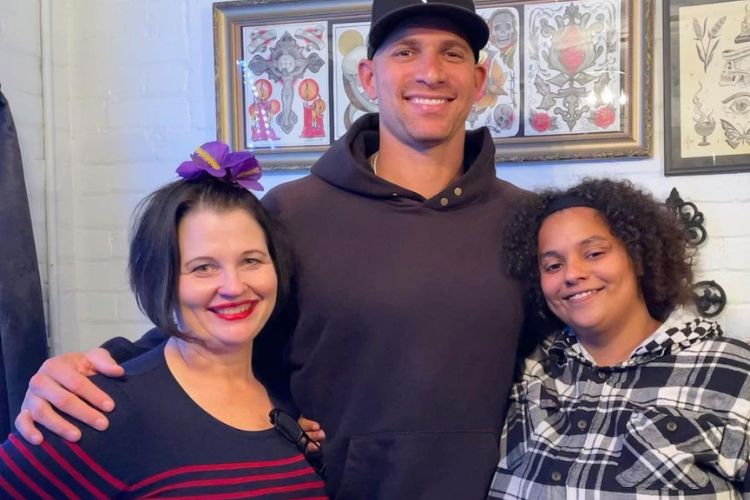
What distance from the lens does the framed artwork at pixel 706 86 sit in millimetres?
1896

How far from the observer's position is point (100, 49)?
2311 millimetres

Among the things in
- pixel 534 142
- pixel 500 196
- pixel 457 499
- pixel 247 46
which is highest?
pixel 247 46

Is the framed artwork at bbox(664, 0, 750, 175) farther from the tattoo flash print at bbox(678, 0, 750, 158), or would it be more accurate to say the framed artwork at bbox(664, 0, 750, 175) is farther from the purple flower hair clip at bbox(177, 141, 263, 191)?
the purple flower hair clip at bbox(177, 141, 263, 191)

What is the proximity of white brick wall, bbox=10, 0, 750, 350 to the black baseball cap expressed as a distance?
0.67 m

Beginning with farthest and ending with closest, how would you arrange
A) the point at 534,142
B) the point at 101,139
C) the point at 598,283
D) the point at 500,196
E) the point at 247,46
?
1. the point at 101,139
2. the point at 247,46
3. the point at 534,142
4. the point at 500,196
5. the point at 598,283

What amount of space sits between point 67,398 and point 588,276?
0.91 metres

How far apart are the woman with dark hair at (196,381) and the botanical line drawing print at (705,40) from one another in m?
1.19

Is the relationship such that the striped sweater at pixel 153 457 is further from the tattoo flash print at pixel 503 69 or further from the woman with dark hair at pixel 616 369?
the tattoo flash print at pixel 503 69

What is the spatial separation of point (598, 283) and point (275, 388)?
66cm

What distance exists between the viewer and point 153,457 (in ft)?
3.86

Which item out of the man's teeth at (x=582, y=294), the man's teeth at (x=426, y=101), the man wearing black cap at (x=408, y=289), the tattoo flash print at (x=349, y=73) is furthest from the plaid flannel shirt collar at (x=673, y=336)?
the tattoo flash print at (x=349, y=73)

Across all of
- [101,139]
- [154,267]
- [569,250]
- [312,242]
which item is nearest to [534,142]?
[569,250]

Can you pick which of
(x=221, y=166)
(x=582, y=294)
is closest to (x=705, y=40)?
(x=582, y=294)

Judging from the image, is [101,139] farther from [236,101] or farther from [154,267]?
[154,267]
